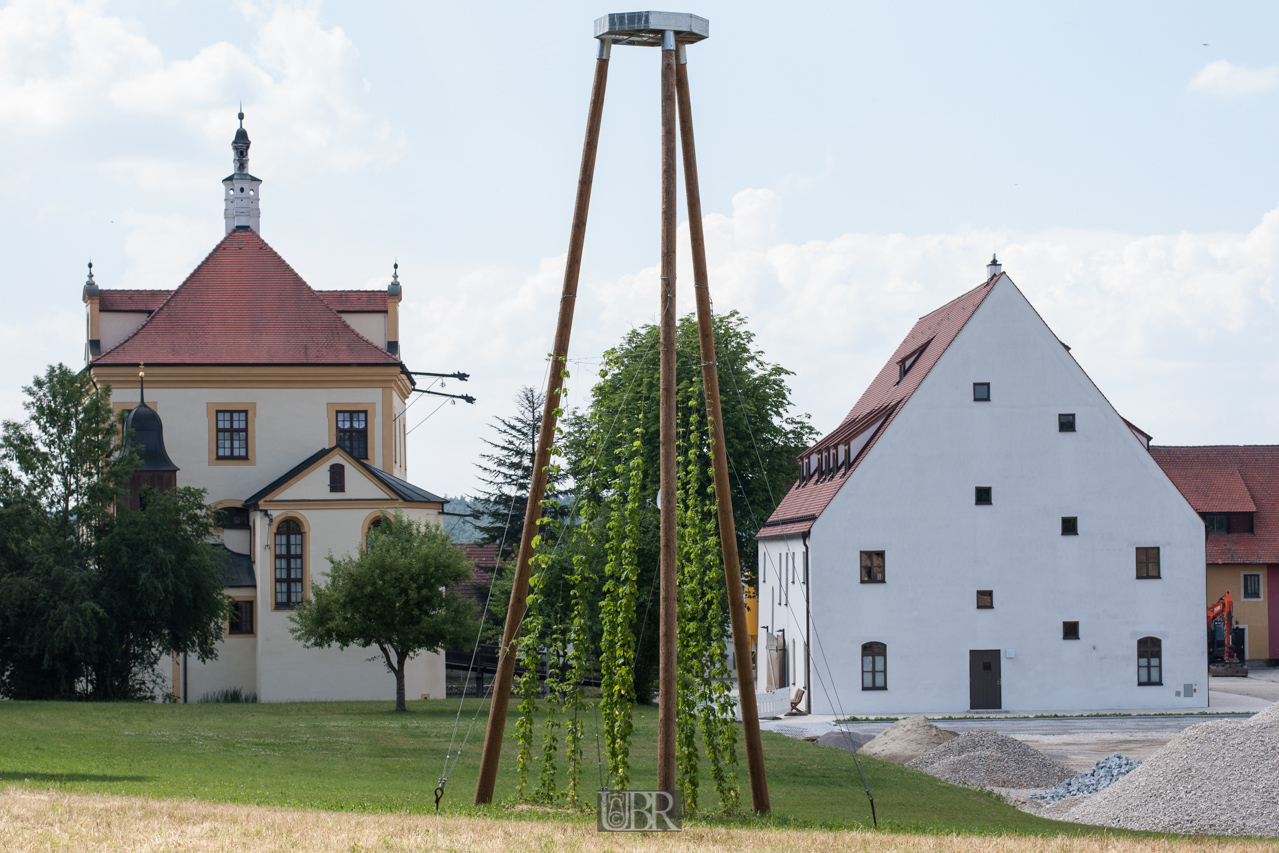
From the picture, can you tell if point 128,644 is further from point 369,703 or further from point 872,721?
point 872,721

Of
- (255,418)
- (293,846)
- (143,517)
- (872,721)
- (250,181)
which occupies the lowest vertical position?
(872,721)

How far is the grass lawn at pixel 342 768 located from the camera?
17.0 m

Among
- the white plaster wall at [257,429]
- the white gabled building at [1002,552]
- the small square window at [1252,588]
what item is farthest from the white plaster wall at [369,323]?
the small square window at [1252,588]

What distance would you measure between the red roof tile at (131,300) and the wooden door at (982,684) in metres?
31.7

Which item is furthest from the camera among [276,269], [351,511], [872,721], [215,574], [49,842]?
[276,269]

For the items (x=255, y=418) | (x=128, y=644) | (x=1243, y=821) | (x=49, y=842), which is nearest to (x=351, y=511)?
(x=255, y=418)

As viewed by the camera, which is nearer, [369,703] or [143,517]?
[143,517]

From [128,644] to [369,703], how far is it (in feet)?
23.6

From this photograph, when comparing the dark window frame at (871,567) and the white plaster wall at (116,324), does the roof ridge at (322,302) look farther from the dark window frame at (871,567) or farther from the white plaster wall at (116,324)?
the dark window frame at (871,567)

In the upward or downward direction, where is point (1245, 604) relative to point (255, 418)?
downward

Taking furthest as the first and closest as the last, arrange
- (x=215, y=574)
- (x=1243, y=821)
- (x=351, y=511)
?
(x=351, y=511)
(x=215, y=574)
(x=1243, y=821)

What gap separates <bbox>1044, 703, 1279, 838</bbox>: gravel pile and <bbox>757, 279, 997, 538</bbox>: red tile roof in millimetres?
19551

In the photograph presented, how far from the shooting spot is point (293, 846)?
11203 mm

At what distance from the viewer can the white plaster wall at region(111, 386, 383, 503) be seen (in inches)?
1932
